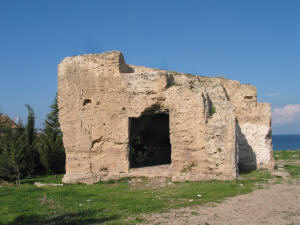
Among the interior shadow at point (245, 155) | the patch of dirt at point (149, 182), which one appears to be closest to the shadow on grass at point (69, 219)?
the patch of dirt at point (149, 182)

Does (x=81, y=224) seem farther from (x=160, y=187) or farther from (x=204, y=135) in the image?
(x=204, y=135)

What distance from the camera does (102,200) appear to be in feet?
27.1

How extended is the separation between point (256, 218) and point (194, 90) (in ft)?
19.0

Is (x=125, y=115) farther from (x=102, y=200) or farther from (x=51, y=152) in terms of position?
(x=51, y=152)

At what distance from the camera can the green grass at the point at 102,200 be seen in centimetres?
654

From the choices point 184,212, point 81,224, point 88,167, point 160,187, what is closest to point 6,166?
point 88,167

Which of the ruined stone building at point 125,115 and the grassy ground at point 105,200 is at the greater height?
the ruined stone building at point 125,115

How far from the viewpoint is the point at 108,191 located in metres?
9.70

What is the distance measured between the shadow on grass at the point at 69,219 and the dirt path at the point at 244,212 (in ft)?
3.44

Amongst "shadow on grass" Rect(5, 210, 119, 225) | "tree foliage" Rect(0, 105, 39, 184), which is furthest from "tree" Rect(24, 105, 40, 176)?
"shadow on grass" Rect(5, 210, 119, 225)

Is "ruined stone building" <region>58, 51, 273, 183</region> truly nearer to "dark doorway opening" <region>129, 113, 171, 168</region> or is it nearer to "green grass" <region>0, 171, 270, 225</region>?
"green grass" <region>0, 171, 270, 225</region>

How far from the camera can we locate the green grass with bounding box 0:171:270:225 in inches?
258

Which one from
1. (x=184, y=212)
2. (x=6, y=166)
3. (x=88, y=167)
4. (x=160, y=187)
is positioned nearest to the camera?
(x=184, y=212)

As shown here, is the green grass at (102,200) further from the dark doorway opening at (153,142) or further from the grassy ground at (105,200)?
the dark doorway opening at (153,142)
